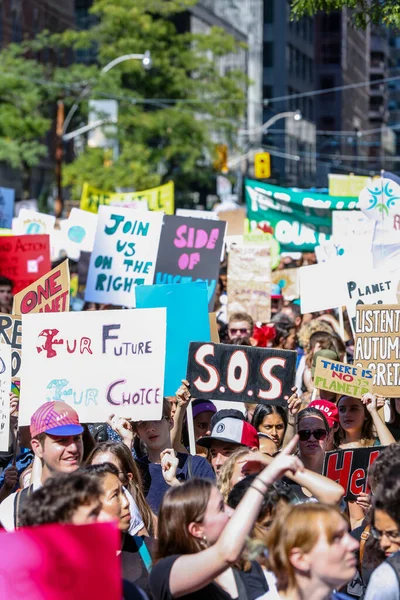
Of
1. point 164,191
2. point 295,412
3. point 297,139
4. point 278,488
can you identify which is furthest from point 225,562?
point 297,139

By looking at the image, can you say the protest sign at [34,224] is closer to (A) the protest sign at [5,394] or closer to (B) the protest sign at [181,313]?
(B) the protest sign at [181,313]

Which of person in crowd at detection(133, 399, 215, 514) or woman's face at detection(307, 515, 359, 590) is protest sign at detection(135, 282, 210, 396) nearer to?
person in crowd at detection(133, 399, 215, 514)

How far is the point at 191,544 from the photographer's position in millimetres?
4270

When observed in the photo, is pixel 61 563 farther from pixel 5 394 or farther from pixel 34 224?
pixel 34 224

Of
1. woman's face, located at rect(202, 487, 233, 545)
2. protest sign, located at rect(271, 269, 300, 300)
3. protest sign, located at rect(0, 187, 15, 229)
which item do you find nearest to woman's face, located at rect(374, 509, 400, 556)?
woman's face, located at rect(202, 487, 233, 545)

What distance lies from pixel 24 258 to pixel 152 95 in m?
40.7

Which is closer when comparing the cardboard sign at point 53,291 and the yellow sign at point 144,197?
the cardboard sign at point 53,291

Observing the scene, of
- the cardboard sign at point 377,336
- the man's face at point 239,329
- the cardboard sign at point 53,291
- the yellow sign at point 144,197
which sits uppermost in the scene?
the yellow sign at point 144,197

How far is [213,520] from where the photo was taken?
4266 mm

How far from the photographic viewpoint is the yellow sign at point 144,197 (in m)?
18.1

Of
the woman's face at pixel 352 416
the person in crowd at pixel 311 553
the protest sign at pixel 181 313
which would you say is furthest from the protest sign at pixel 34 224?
the person in crowd at pixel 311 553

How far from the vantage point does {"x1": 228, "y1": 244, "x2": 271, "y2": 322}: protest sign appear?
12.8 meters

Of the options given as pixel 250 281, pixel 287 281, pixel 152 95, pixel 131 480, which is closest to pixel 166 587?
pixel 131 480

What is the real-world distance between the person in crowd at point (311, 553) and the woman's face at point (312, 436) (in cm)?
245
